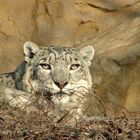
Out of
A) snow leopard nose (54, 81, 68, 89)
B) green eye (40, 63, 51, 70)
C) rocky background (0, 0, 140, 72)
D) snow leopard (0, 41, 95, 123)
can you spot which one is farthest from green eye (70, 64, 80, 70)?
rocky background (0, 0, 140, 72)

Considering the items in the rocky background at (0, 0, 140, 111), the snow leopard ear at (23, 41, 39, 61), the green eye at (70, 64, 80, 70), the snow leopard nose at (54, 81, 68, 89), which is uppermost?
the rocky background at (0, 0, 140, 111)

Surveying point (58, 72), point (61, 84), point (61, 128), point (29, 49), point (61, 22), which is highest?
point (61, 22)

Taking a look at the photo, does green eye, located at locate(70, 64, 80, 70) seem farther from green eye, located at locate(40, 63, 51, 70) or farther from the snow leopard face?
green eye, located at locate(40, 63, 51, 70)

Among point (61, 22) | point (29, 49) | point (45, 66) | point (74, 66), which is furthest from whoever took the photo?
point (61, 22)

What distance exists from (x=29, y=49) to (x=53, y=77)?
0.63 m

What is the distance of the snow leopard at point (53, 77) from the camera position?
7262 millimetres

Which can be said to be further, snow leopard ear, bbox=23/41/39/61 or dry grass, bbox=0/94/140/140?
snow leopard ear, bbox=23/41/39/61

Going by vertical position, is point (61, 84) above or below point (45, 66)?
below

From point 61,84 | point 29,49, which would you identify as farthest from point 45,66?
point 61,84

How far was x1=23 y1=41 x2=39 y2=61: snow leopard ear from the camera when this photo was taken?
7.88 metres

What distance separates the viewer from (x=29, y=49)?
7.91 meters

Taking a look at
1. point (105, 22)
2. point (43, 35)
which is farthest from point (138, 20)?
point (43, 35)

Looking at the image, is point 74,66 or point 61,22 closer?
point 74,66

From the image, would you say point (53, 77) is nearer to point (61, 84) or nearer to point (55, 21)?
point (61, 84)
